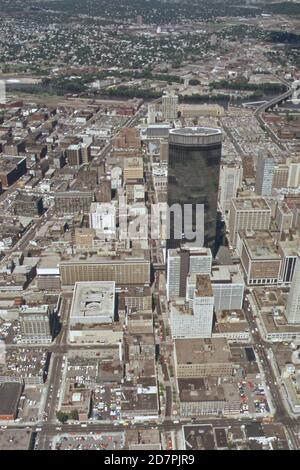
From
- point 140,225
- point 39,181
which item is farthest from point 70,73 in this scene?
point 140,225

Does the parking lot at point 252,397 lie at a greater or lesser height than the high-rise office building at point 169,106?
lesser

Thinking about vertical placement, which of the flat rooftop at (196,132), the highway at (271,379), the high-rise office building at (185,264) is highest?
the flat rooftop at (196,132)

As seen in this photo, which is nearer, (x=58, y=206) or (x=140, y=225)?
(x=140, y=225)

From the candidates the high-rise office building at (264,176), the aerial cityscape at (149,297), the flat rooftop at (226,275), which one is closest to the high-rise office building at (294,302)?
the aerial cityscape at (149,297)

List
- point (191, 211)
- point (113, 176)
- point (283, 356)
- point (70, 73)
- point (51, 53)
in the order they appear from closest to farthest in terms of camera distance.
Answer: point (283, 356) < point (191, 211) < point (113, 176) < point (70, 73) < point (51, 53)

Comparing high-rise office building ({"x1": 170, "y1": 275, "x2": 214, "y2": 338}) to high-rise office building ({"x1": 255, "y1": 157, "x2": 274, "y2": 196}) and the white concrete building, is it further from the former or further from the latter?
high-rise office building ({"x1": 255, "y1": 157, "x2": 274, "y2": 196})

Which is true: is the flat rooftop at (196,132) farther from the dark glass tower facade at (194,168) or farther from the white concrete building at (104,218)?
the white concrete building at (104,218)
